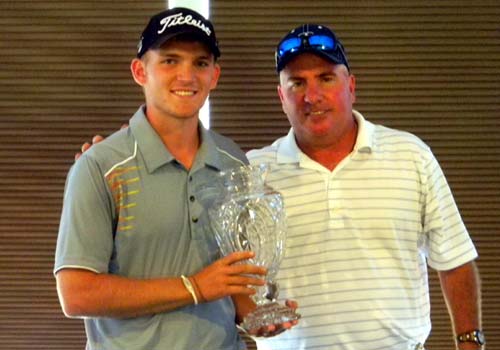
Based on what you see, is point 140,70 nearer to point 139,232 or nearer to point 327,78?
point 139,232

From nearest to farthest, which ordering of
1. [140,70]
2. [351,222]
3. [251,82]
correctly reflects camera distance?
[140,70] → [351,222] → [251,82]

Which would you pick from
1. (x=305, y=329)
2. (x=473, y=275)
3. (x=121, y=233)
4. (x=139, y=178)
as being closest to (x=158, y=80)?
(x=139, y=178)

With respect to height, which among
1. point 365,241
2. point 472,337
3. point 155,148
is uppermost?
point 155,148

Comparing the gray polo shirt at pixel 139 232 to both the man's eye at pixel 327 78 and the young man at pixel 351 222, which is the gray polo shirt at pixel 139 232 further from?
the man's eye at pixel 327 78

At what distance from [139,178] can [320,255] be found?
0.70 meters

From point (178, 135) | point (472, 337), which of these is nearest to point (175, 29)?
point (178, 135)

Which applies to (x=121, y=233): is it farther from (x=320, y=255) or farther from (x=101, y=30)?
(x=101, y=30)

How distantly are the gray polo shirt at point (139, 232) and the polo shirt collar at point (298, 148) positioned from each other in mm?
552

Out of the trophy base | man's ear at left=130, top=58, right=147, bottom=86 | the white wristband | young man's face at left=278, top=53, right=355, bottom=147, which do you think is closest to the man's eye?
young man's face at left=278, top=53, right=355, bottom=147

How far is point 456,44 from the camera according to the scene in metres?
3.12

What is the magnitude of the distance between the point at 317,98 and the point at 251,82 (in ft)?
3.59

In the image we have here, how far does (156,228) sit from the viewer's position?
167cm

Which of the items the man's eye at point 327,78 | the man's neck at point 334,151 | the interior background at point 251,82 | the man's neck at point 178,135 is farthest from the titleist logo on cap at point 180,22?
the interior background at point 251,82

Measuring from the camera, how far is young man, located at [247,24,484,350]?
2123 mm
